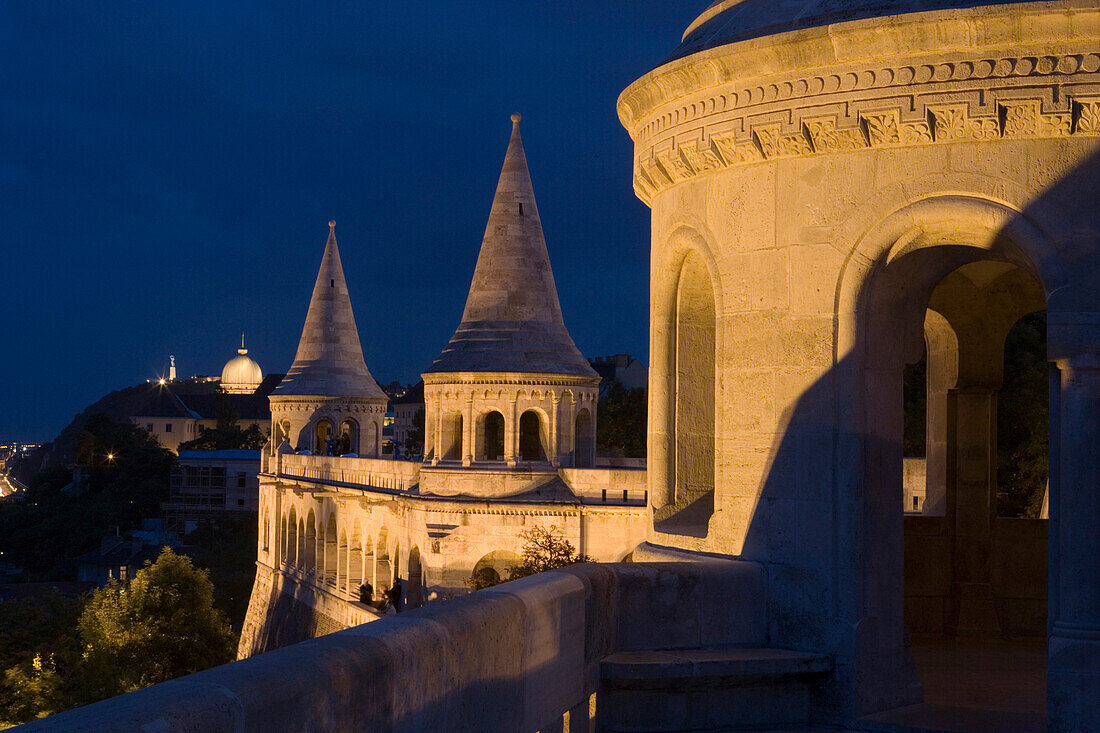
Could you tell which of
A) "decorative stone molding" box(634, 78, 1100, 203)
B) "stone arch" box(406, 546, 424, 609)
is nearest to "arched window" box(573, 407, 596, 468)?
"stone arch" box(406, 546, 424, 609)

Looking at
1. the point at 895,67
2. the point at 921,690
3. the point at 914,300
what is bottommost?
the point at 921,690

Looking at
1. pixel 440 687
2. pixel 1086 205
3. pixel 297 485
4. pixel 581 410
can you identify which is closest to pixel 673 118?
pixel 1086 205

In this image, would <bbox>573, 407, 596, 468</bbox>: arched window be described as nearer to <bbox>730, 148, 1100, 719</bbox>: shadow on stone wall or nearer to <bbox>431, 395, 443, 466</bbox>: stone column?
<bbox>431, 395, 443, 466</bbox>: stone column

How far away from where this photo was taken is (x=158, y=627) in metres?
37.1

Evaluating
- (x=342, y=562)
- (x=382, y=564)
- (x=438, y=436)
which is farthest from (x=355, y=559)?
(x=438, y=436)

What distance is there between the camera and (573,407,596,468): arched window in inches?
1244

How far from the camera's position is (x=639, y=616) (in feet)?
18.3

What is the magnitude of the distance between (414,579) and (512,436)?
4.04 m

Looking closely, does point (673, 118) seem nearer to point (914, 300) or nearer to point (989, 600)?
point (914, 300)

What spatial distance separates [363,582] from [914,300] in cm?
3096

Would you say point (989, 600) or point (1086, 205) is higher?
point (1086, 205)

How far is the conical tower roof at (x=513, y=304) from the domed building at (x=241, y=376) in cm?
10520

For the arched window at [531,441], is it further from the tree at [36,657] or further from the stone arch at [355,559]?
the tree at [36,657]

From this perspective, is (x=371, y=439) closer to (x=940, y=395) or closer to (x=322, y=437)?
(x=322, y=437)
